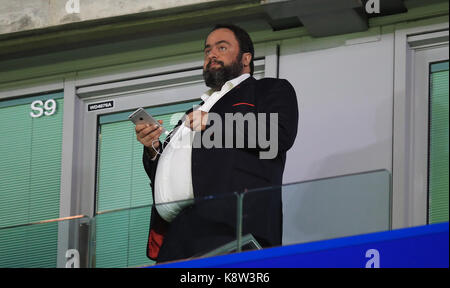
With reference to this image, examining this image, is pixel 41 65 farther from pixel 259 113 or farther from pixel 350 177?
pixel 350 177

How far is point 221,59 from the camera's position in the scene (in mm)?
11758

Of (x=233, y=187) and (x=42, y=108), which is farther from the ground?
(x=42, y=108)

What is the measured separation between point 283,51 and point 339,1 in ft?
2.92

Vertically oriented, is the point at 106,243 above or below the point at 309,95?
below

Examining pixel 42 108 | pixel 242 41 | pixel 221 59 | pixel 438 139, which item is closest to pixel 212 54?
pixel 221 59

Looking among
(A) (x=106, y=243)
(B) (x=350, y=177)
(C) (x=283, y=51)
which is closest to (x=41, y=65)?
(C) (x=283, y=51)

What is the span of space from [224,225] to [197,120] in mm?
756

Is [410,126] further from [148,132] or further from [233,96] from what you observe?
[148,132]

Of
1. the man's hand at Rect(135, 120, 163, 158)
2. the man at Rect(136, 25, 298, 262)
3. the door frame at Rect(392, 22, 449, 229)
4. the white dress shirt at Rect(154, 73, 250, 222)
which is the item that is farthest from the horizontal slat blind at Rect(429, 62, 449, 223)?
the man's hand at Rect(135, 120, 163, 158)

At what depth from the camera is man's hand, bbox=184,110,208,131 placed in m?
11.2

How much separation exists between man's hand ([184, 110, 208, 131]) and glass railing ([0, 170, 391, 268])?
51cm

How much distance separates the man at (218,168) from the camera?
10.9 metres

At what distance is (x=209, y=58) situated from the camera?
11789mm

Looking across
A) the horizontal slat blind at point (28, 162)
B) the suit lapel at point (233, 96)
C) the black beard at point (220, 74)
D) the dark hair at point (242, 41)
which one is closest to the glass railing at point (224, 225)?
the suit lapel at point (233, 96)
